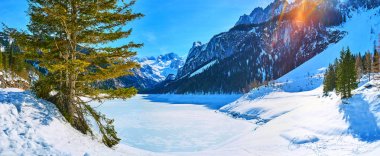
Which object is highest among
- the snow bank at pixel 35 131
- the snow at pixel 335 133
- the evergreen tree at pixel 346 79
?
the evergreen tree at pixel 346 79

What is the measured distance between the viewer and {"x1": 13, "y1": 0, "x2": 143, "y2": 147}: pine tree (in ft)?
49.8

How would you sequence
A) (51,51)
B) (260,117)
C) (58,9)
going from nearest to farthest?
(58,9)
(51,51)
(260,117)

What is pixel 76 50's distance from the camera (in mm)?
17297

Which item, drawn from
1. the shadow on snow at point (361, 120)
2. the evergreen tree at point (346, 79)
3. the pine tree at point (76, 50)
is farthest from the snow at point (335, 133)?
the pine tree at point (76, 50)

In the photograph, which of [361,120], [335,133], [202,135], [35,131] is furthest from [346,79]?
[35,131]

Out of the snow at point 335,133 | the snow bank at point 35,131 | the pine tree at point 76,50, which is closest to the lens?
the snow bank at point 35,131

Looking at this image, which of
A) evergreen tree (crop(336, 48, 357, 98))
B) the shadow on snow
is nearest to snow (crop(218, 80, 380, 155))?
the shadow on snow

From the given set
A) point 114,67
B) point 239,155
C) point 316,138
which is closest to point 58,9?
point 114,67

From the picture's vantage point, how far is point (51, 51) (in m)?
15.7

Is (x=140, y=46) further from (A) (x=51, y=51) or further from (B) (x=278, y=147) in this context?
(B) (x=278, y=147)

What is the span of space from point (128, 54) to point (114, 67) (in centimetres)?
111

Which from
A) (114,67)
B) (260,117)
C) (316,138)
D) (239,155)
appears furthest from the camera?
(260,117)

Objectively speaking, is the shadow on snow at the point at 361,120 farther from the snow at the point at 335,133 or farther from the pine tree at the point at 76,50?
the pine tree at the point at 76,50

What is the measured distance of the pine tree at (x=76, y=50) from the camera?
49.8ft
